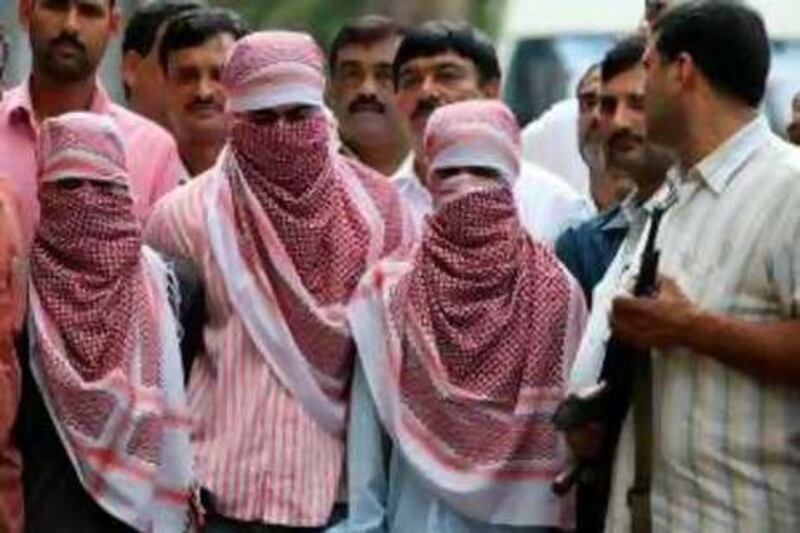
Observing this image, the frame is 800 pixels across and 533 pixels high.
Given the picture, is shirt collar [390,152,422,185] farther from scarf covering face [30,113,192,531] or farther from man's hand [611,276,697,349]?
man's hand [611,276,697,349]

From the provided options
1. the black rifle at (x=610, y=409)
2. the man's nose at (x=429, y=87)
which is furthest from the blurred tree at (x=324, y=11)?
the black rifle at (x=610, y=409)

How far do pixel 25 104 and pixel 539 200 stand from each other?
128cm

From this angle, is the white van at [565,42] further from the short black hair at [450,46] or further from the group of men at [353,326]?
the group of men at [353,326]

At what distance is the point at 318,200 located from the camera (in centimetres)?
637

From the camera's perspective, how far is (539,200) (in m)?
7.16

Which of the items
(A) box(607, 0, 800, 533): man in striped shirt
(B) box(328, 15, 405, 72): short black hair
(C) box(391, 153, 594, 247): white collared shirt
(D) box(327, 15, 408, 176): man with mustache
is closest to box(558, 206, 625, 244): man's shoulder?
(C) box(391, 153, 594, 247): white collared shirt

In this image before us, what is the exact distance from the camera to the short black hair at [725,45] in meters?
5.88

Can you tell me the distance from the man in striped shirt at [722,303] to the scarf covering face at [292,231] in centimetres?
73

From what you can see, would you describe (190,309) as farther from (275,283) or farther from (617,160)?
(617,160)

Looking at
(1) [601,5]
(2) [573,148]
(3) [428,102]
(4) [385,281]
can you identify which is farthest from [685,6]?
(1) [601,5]

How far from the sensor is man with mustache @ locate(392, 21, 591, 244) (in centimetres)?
709

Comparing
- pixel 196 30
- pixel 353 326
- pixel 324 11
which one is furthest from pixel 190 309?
pixel 324 11

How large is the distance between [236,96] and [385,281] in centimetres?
54

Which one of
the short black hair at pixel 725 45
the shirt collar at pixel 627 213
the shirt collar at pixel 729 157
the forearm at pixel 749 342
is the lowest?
the shirt collar at pixel 627 213
